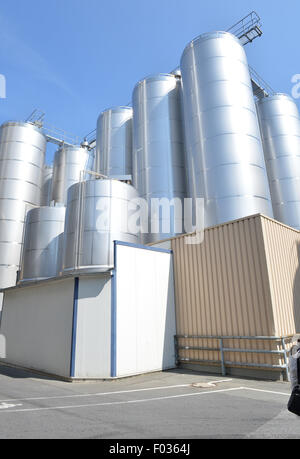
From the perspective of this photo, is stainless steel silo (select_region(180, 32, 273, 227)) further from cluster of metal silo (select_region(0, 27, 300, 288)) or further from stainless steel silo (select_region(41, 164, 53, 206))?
stainless steel silo (select_region(41, 164, 53, 206))

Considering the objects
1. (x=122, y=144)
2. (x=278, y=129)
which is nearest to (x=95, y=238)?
(x=122, y=144)

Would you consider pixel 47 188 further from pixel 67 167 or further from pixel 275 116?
pixel 275 116

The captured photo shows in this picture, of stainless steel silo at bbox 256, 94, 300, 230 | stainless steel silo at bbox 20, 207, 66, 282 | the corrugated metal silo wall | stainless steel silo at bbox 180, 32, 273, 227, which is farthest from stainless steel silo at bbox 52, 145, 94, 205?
the corrugated metal silo wall

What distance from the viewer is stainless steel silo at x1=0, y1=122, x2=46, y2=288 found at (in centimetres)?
1619

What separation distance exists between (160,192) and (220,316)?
692 centimetres

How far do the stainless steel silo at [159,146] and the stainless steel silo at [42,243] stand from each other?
4.42 m

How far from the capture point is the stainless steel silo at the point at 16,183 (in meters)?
16.2

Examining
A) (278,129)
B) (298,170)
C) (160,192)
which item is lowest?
(160,192)

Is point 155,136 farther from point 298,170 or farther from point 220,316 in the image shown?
point 220,316

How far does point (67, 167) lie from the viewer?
23422 mm

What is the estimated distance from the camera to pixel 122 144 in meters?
19.2

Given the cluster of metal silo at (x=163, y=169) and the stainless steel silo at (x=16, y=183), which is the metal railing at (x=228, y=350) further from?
the stainless steel silo at (x=16, y=183)
